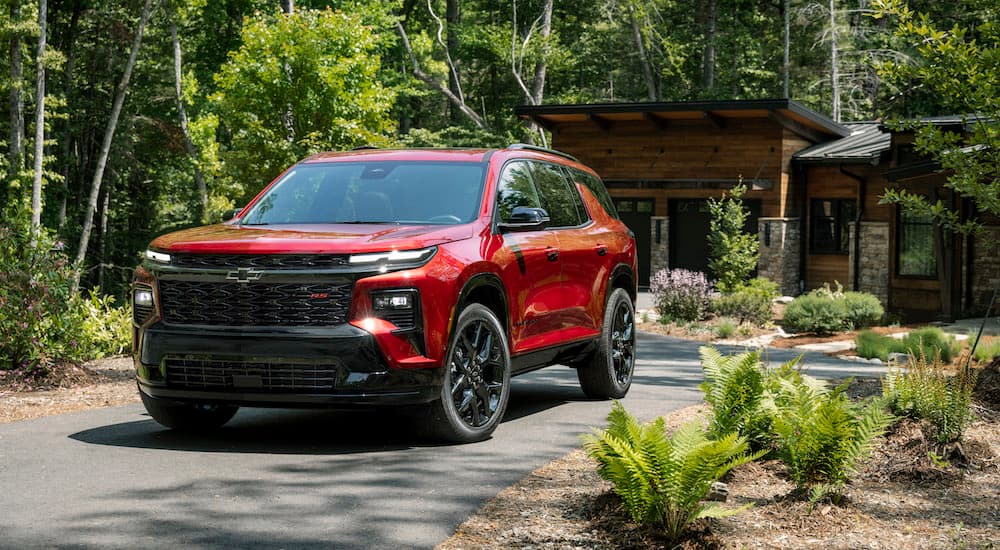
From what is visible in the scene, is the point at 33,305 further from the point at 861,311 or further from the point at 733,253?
the point at 733,253

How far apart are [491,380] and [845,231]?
2614 cm

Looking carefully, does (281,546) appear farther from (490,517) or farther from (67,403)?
(67,403)

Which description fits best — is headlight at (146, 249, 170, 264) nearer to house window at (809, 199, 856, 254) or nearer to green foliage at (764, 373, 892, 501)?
green foliage at (764, 373, 892, 501)

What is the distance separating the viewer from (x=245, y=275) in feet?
23.6

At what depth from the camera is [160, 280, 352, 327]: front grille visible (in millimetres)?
7105

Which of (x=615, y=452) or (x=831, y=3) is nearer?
(x=615, y=452)

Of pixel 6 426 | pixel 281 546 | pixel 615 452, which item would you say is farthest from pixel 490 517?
pixel 6 426

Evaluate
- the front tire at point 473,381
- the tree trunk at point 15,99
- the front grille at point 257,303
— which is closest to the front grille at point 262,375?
the front grille at point 257,303

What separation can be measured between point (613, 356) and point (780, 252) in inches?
886

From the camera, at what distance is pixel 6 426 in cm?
869

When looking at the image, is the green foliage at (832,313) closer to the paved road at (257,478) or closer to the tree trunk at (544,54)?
the paved road at (257,478)

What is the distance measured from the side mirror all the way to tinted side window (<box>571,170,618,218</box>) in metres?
2.08

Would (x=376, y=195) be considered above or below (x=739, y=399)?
above

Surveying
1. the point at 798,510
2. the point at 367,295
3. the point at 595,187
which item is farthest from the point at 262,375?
the point at 595,187
